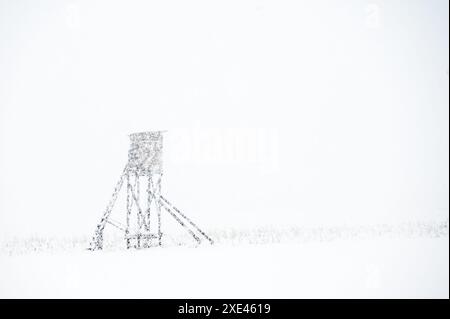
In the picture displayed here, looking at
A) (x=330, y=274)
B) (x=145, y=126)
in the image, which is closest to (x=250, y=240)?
(x=330, y=274)

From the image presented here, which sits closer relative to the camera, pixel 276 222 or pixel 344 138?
pixel 276 222

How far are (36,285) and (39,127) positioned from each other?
46.2m

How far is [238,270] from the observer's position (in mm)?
13539

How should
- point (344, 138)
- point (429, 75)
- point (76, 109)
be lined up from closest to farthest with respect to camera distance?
point (344, 138) → point (76, 109) → point (429, 75)

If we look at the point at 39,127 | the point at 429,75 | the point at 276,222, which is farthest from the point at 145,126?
the point at 429,75

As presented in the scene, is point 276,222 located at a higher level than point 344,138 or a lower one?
lower

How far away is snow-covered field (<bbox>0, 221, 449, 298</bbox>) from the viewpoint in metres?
11.5

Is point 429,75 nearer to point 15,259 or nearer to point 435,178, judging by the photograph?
point 435,178

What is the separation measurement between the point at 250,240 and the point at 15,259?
9976 millimetres

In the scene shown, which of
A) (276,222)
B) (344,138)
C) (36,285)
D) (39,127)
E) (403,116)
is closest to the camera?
(36,285)

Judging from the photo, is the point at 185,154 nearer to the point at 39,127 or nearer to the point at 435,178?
the point at 39,127

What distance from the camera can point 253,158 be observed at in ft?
152

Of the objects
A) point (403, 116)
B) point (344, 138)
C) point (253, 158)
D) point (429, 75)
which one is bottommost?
point (253, 158)

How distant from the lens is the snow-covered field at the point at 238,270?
37.9 ft
